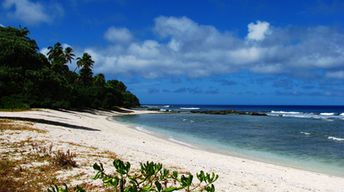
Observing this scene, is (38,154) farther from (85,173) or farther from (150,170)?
(150,170)

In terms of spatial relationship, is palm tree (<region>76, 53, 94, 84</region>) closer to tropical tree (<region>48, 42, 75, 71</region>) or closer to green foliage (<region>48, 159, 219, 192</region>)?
tropical tree (<region>48, 42, 75, 71</region>)

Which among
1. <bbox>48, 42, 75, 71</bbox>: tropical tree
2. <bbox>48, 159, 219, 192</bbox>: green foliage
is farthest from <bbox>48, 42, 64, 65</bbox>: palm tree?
<bbox>48, 159, 219, 192</bbox>: green foliage

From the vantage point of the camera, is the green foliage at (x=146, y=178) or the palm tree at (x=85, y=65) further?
the palm tree at (x=85, y=65)

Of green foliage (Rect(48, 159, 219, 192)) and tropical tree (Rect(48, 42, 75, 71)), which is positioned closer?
green foliage (Rect(48, 159, 219, 192))

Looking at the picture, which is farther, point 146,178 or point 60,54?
point 60,54

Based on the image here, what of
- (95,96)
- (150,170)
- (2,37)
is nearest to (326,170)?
(150,170)

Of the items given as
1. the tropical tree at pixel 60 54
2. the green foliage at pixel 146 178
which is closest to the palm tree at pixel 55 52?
the tropical tree at pixel 60 54

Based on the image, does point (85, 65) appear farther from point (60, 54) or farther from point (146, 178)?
point (146, 178)

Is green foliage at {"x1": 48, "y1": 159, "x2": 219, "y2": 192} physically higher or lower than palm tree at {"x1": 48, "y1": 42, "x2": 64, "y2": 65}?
lower

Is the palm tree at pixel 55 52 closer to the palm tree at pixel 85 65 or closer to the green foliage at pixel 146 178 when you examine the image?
the palm tree at pixel 85 65

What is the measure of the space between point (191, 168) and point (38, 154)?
5.71m

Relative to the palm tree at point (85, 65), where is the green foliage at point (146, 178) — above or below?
below

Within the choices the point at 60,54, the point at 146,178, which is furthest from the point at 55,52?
the point at 146,178

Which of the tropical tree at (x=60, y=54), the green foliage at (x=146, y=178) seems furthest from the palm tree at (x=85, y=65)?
the green foliage at (x=146, y=178)
